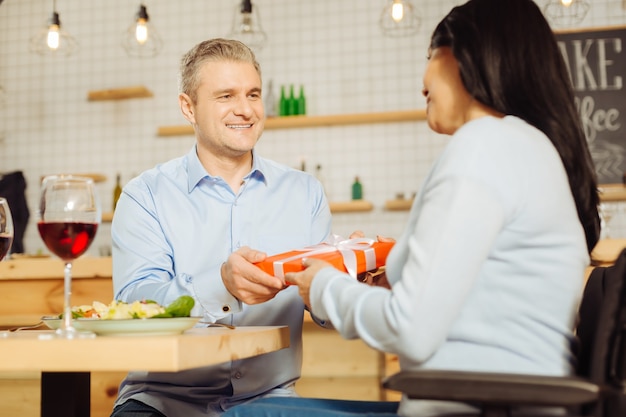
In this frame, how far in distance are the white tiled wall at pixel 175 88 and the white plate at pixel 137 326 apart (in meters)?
3.53

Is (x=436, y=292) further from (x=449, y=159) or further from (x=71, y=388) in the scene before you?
(x=71, y=388)

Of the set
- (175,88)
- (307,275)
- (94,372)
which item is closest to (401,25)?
(175,88)

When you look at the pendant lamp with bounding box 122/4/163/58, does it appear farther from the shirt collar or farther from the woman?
the woman

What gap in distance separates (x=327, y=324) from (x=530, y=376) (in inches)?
38.0

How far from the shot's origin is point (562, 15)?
4480mm

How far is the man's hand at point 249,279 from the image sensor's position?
4.66 feet

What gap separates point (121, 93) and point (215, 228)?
3.21 metres

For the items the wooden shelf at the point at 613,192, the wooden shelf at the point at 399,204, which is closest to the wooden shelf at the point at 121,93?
the wooden shelf at the point at 399,204

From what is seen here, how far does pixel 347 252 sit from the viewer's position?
1.45 meters

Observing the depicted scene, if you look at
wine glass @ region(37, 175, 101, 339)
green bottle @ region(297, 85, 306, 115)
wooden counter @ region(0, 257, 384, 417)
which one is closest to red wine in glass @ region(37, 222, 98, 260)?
wine glass @ region(37, 175, 101, 339)

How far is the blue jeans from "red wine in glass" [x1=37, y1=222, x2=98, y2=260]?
402 millimetres

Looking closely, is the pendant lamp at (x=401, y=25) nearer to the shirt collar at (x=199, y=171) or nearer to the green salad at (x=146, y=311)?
the shirt collar at (x=199, y=171)

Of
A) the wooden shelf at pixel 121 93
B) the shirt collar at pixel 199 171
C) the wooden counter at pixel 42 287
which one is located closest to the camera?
the shirt collar at pixel 199 171

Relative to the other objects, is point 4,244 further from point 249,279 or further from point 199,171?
point 199,171
